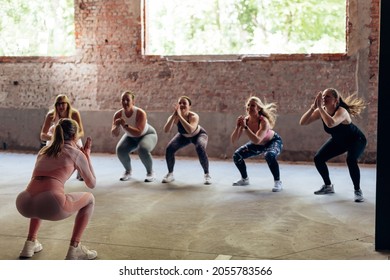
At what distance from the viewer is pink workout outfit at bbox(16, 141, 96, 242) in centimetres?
405

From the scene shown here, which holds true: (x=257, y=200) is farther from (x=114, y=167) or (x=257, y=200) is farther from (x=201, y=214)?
(x=114, y=167)

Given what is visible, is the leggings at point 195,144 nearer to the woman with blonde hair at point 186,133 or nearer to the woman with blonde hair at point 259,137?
the woman with blonde hair at point 186,133

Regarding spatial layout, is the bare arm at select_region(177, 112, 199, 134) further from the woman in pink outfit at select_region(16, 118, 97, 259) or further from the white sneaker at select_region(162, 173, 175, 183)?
the woman in pink outfit at select_region(16, 118, 97, 259)

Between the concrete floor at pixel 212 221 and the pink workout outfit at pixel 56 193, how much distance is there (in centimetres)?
49

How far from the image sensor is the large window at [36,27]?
39.3 feet

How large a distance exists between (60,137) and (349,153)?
12.4ft

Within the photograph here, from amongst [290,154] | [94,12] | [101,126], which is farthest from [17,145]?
[290,154]

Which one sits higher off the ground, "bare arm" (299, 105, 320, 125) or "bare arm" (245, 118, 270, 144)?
"bare arm" (299, 105, 320, 125)

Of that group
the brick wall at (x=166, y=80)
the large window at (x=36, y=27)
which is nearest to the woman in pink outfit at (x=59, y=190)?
the brick wall at (x=166, y=80)

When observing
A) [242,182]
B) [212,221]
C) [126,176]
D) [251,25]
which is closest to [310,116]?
[242,182]

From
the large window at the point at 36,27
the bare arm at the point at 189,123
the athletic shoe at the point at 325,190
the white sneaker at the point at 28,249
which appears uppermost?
the large window at the point at 36,27

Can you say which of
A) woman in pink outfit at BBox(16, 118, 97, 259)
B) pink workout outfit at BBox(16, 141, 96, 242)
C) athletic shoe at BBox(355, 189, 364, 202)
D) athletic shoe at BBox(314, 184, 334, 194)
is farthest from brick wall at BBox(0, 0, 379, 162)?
pink workout outfit at BBox(16, 141, 96, 242)

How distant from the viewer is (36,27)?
40.2 ft

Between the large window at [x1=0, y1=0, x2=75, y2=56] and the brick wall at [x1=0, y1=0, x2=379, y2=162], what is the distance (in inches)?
23.3
